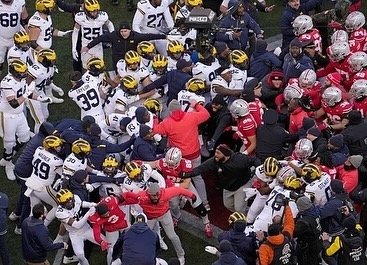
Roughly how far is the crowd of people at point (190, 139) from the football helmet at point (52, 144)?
0.6 inches

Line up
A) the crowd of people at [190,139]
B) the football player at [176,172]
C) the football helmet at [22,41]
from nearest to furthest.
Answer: the crowd of people at [190,139], the football player at [176,172], the football helmet at [22,41]

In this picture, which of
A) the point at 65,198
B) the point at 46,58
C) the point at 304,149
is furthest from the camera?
the point at 46,58

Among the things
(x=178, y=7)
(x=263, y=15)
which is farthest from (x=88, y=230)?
(x=263, y=15)

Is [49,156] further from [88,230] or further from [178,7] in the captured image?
[178,7]

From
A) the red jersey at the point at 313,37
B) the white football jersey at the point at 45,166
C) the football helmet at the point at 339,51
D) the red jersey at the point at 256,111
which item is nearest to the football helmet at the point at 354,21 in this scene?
the red jersey at the point at 313,37

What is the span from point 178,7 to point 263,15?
2.59m

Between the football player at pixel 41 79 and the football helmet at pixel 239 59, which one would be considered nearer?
the football helmet at pixel 239 59

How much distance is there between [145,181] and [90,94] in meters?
2.04

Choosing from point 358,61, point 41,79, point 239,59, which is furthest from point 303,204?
point 41,79

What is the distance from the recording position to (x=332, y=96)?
9.80 metres

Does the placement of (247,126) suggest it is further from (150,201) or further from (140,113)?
(150,201)

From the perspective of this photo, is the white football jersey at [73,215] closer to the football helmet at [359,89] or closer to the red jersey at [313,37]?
the football helmet at [359,89]

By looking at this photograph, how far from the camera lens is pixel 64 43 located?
14.1m

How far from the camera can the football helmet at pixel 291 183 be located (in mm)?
8539
